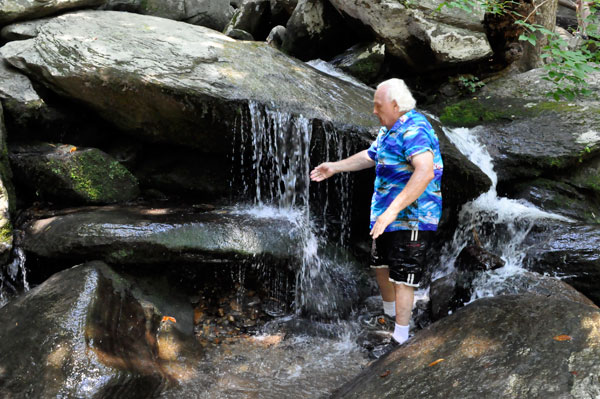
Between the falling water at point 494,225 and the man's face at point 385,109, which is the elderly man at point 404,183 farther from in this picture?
the falling water at point 494,225

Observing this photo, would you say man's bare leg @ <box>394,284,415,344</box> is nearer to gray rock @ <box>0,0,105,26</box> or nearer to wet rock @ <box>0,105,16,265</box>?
wet rock @ <box>0,105,16,265</box>

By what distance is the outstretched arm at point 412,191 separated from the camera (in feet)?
Answer: 10.8

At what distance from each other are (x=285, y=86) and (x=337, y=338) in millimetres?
3008

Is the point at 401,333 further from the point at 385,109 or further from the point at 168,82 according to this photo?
the point at 168,82

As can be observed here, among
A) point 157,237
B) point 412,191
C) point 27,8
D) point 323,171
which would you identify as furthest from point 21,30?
point 412,191

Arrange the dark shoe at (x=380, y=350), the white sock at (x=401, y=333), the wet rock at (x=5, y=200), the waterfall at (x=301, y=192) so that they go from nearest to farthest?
1. the white sock at (x=401, y=333)
2. the dark shoe at (x=380, y=350)
3. the wet rock at (x=5, y=200)
4. the waterfall at (x=301, y=192)

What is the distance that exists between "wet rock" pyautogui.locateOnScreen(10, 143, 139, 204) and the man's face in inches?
130

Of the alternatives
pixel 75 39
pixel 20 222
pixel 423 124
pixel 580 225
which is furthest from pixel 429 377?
pixel 75 39

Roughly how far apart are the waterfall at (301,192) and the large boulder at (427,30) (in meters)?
2.91

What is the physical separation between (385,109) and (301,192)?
2329 mm

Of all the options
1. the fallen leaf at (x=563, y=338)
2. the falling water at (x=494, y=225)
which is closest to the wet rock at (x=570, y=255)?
the falling water at (x=494, y=225)

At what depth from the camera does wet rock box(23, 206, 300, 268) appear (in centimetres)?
437

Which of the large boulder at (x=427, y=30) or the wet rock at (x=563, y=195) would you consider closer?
the wet rock at (x=563, y=195)

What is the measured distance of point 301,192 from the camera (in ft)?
19.0
